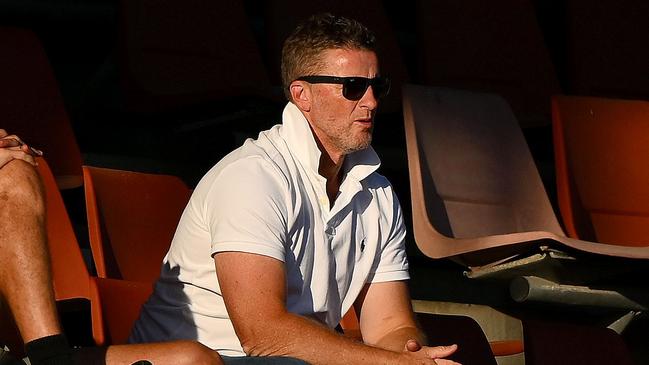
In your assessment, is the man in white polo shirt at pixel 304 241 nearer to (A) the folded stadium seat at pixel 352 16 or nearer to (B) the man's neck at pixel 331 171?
(B) the man's neck at pixel 331 171

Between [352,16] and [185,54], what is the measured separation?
71 cm

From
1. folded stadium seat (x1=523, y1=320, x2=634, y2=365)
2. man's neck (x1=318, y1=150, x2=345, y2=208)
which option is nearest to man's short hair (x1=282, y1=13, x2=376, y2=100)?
man's neck (x1=318, y1=150, x2=345, y2=208)

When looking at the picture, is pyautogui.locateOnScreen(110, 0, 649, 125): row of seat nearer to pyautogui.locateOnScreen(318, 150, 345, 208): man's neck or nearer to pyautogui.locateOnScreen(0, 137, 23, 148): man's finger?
pyautogui.locateOnScreen(318, 150, 345, 208): man's neck

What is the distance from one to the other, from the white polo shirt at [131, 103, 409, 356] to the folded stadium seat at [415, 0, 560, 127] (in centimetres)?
168

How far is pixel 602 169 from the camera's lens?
409 cm

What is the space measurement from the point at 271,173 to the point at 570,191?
4.90 ft

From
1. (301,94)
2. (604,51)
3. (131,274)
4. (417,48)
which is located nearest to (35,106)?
(131,274)

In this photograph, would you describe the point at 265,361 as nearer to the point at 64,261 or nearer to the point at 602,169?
the point at 64,261

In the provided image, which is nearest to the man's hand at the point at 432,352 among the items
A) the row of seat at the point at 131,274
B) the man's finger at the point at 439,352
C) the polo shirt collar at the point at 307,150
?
the man's finger at the point at 439,352

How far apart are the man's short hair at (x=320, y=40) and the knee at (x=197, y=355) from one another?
2.61ft

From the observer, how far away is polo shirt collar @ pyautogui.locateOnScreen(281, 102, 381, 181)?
9.30 ft

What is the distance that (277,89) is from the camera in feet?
13.2

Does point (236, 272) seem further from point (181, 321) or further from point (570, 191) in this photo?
point (570, 191)

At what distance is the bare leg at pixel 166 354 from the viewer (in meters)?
2.32
